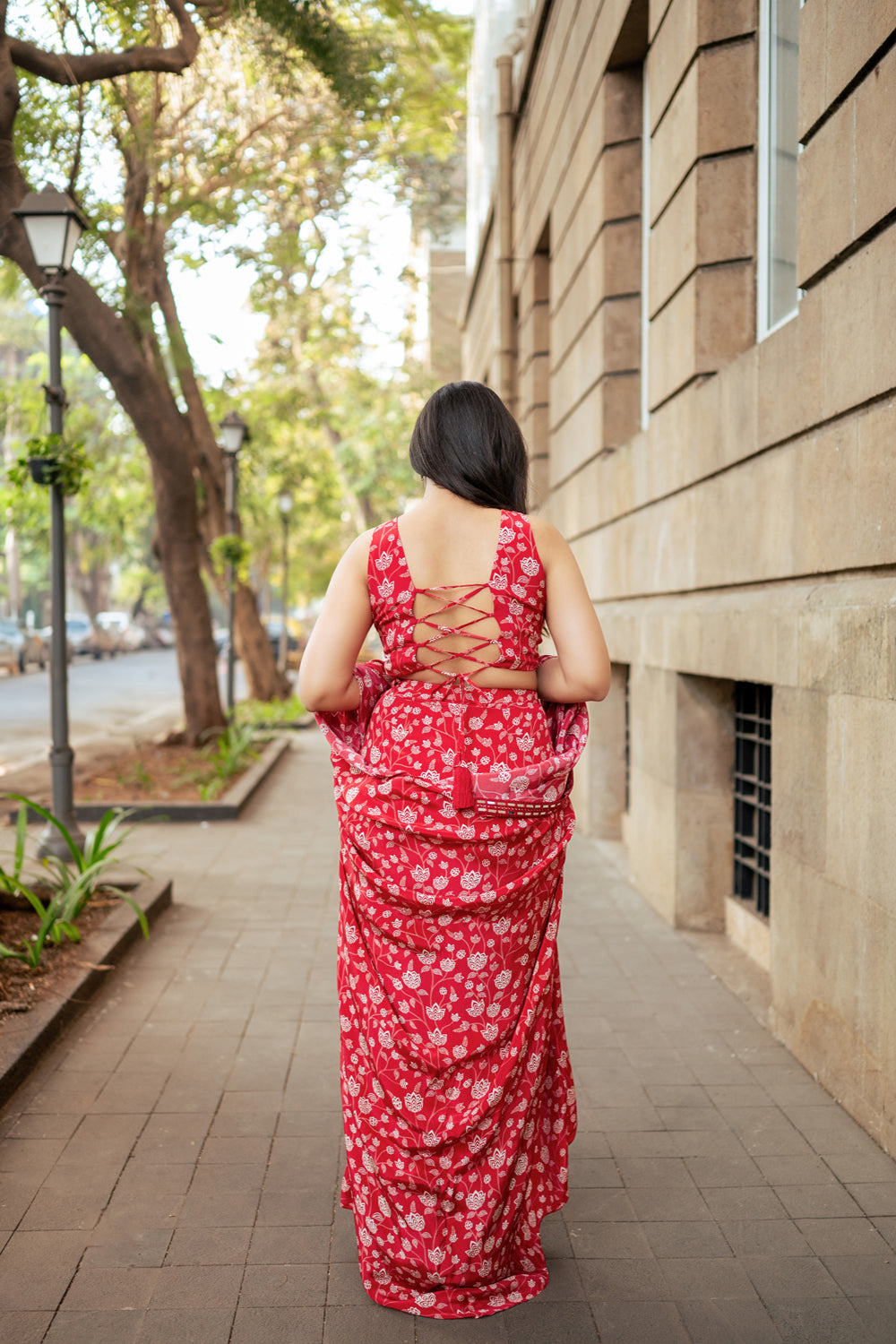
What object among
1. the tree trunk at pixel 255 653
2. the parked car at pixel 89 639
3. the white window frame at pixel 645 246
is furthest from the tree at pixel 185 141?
the parked car at pixel 89 639

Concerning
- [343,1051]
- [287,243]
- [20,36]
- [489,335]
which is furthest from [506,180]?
[343,1051]

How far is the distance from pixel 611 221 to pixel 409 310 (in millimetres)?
19823

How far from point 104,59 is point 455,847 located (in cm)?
794

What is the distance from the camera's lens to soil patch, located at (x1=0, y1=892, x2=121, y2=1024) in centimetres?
508

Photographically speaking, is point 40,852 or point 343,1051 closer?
point 343,1051

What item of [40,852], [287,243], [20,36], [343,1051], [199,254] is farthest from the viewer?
[287,243]

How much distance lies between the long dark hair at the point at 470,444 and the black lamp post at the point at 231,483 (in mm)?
12411

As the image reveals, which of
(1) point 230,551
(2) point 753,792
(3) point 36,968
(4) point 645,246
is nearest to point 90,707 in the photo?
(1) point 230,551

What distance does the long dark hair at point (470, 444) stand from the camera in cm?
308

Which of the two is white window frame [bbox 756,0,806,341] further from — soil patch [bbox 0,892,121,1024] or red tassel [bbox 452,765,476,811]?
soil patch [bbox 0,892,121,1024]

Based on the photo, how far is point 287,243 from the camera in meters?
17.5

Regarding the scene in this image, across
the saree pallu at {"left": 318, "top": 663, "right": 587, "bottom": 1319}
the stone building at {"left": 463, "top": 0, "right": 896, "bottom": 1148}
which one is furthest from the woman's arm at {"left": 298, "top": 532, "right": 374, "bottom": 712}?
the stone building at {"left": 463, "top": 0, "right": 896, "bottom": 1148}

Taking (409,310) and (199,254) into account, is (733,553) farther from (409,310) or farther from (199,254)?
(409,310)

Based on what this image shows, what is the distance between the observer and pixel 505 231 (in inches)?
559
